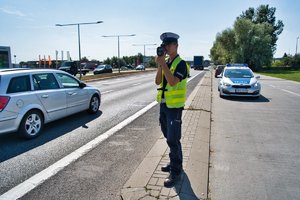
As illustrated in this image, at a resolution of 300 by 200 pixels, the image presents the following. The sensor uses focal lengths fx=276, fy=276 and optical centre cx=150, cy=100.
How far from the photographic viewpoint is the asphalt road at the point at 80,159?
12.5 ft

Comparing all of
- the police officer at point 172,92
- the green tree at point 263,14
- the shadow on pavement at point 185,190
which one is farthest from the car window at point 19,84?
the green tree at point 263,14

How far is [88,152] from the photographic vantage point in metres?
5.25

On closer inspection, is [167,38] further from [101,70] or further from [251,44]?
[251,44]

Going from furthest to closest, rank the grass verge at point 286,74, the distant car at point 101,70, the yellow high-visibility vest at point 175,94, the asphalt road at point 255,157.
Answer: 1. the distant car at point 101,70
2. the grass verge at point 286,74
3. the asphalt road at point 255,157
4. the yellow high-visibility vest at point 175,94

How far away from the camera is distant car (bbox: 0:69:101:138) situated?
5.73 meters

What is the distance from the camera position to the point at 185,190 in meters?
3.53

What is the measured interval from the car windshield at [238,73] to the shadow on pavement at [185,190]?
1154 cm

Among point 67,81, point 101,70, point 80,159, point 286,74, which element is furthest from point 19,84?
point 286,74

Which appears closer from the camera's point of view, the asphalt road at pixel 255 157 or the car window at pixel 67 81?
the asphalt road at pixel 255 157

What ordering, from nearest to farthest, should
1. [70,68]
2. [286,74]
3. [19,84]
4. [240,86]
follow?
[19,84]
[240,86]
[70,68]
[286,74]

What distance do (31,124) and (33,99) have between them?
22.3 inches

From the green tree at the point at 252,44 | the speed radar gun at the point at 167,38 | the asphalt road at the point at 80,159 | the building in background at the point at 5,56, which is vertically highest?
the green tree at the point at 252,44

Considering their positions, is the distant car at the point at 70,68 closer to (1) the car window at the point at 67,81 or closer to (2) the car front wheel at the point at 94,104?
(2) the car front wheel at the point at 94,104

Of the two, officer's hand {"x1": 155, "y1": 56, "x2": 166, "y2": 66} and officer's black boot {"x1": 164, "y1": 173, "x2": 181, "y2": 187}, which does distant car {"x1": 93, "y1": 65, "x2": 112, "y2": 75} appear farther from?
officer's hand {"x1": 155, "y1": 56, "x2": 166, "y2": 66}
